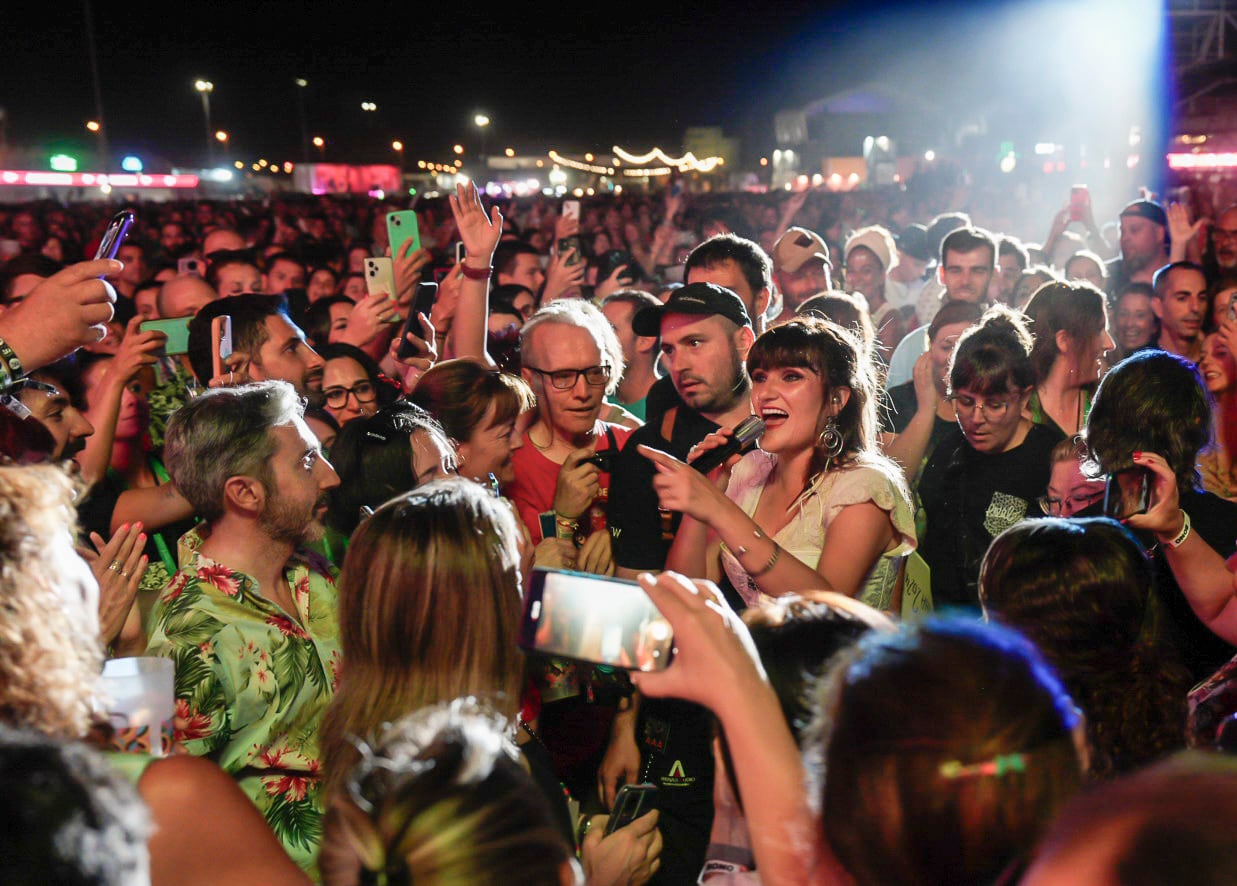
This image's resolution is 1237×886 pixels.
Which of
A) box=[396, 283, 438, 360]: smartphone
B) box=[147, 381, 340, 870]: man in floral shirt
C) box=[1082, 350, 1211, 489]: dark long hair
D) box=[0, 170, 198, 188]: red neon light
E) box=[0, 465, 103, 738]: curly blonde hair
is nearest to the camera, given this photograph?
box=[0, 465, 103, 738]: curly blonde hair

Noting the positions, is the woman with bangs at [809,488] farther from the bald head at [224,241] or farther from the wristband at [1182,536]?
the bald head at [224,241]

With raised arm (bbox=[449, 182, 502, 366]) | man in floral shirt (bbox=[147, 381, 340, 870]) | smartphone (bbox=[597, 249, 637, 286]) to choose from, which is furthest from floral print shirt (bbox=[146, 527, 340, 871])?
smartphone (bbox=[597, 249, 637, 286])

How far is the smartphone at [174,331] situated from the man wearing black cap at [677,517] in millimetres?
2010

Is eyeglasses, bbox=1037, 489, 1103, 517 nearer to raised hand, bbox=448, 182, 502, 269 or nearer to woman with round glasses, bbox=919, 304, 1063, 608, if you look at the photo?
woman with round glasses, bbox=919, 304, 1063, 608

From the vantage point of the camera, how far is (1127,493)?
279 centimetres

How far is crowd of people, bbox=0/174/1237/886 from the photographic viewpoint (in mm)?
1090

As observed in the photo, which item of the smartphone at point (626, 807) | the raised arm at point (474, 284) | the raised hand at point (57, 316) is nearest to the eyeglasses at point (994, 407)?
the raised arm at point (474, 284)

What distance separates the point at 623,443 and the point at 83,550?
204cm

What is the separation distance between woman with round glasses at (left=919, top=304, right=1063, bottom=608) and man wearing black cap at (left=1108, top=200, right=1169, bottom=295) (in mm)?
3908

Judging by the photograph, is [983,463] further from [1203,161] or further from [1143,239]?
[1203,161]

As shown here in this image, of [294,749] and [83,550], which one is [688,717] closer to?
[294,749]

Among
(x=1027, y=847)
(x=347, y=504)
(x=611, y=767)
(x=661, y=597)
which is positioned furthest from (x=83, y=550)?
(x=1027, y=847)

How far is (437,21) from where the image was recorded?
41.1 meters

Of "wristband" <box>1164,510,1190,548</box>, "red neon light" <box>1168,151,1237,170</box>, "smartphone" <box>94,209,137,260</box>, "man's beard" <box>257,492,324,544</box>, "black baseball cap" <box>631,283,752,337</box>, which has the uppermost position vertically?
"red neon light" <box>1168,151,1237,170</box>
